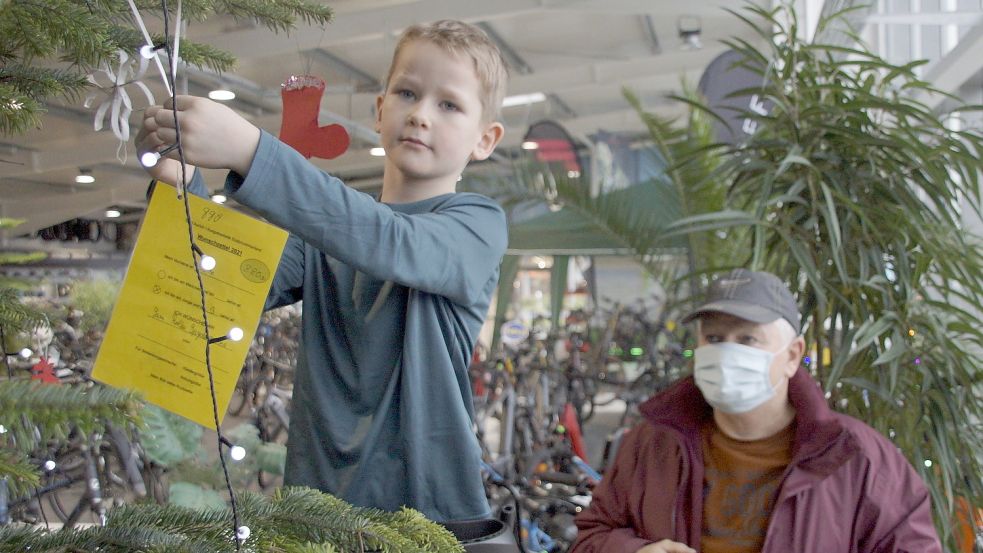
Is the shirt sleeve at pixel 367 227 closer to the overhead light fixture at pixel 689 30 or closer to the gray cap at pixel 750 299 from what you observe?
the gray cap at pixel 750 299

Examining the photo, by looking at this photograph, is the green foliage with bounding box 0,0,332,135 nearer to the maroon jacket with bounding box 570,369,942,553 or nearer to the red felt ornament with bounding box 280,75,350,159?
the red felt ornament with bounding box 280,75,350,159

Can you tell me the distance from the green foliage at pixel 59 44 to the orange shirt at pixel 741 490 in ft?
4.52

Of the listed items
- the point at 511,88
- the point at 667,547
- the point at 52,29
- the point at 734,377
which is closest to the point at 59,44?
the point at 52,29

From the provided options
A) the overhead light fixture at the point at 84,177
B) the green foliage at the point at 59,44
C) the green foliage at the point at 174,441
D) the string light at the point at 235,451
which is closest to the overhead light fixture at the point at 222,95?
the overhead light fixture at the point at 84,177

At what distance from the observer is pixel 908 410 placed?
2.39 meters

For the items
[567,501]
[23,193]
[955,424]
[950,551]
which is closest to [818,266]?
[955,424]

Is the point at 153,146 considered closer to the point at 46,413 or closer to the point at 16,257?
the point at 16,257

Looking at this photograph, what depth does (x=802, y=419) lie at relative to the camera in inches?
70.8

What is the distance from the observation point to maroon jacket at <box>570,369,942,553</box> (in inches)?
66.4

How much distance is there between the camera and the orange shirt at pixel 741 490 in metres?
1.75

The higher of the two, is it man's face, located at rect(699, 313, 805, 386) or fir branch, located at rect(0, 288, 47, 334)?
man's face, located at rect(699, 313, 805, 386)

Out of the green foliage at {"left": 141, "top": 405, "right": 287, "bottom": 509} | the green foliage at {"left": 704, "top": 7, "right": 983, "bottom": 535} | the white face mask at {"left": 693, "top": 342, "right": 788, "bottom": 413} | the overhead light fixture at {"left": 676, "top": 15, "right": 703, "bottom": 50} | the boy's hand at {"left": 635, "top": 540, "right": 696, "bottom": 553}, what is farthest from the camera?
the overhead light fixture at {"left": 676, "top": 15, "right": 703, "bottom": 50}

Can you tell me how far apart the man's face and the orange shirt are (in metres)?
0.15

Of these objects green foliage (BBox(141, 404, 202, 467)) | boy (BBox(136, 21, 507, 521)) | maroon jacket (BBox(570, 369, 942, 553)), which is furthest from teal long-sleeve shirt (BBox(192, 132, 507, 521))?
green foliage (BBox(141, 404, 202, 467))
